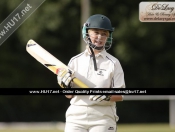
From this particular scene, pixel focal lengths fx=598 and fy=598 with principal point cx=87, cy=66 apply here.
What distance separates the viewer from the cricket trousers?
411 centimetres

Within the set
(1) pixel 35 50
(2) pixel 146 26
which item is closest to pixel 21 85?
(2) pixel 146 26

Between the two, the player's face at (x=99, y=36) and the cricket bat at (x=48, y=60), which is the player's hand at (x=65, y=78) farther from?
the player's face at (x=99, y=36)

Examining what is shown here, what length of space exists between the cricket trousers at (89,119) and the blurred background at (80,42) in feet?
12.4

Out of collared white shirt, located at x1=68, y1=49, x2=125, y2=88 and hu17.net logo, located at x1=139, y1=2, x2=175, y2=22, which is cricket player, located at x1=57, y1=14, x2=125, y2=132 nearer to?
collared white shirt, located at x1=68, y1=49, x2=125, y2=88

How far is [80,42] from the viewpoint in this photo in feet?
32.6

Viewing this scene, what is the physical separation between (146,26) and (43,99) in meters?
3.41

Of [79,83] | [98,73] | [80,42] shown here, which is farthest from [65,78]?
[80,42]

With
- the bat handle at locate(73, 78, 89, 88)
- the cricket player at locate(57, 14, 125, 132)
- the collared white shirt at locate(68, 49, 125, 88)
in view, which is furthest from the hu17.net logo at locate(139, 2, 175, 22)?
the bat handle at locate(73, 78, 89, 88)

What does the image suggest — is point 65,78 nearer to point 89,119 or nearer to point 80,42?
point 89,119

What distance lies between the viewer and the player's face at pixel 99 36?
4243 mm

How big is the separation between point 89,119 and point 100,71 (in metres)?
0.35

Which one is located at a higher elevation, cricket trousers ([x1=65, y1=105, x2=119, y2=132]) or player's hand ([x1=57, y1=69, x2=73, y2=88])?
player's hand ([x1=57, y1=69, x2=73, y2=88])

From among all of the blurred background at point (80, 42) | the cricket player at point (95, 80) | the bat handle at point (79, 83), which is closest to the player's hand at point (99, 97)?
the cricket player at point (95, 80)

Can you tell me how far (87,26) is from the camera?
14.1 feet
